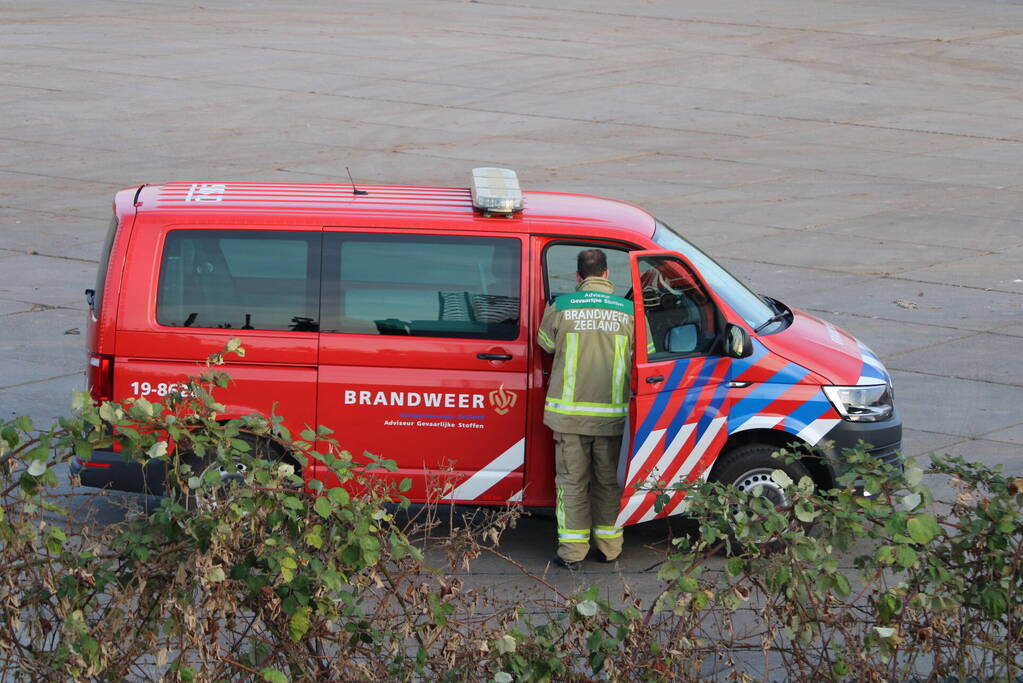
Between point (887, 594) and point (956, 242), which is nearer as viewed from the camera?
point (887, 594)

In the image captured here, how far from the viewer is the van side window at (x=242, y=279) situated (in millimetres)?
7871

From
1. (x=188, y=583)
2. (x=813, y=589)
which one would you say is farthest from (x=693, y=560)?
(x=188, y=583)

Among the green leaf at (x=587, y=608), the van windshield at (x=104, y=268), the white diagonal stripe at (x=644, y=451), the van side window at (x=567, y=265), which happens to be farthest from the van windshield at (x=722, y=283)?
the green leaf at (x=587, y=608)

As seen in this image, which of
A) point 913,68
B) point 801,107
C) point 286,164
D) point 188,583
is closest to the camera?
point 188,583

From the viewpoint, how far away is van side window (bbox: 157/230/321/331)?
7.87 m

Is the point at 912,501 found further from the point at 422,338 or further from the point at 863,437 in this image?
the point at 422,338

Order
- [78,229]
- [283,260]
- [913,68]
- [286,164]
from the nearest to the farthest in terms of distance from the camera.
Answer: [283,260]
[78,229]
[286,164]
[913,68]

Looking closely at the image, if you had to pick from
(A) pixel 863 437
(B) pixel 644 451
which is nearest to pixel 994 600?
(B) pixel 644 451

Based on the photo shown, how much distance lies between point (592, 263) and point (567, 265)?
1.42ft

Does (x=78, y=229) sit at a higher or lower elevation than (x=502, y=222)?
lower

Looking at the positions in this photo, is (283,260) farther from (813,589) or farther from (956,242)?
(956,242)

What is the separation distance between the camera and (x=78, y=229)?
53.9 ft

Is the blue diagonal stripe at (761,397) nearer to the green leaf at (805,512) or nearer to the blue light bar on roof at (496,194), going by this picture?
the blue light bar on roof at (496,194)

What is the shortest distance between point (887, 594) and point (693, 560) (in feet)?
2.17
